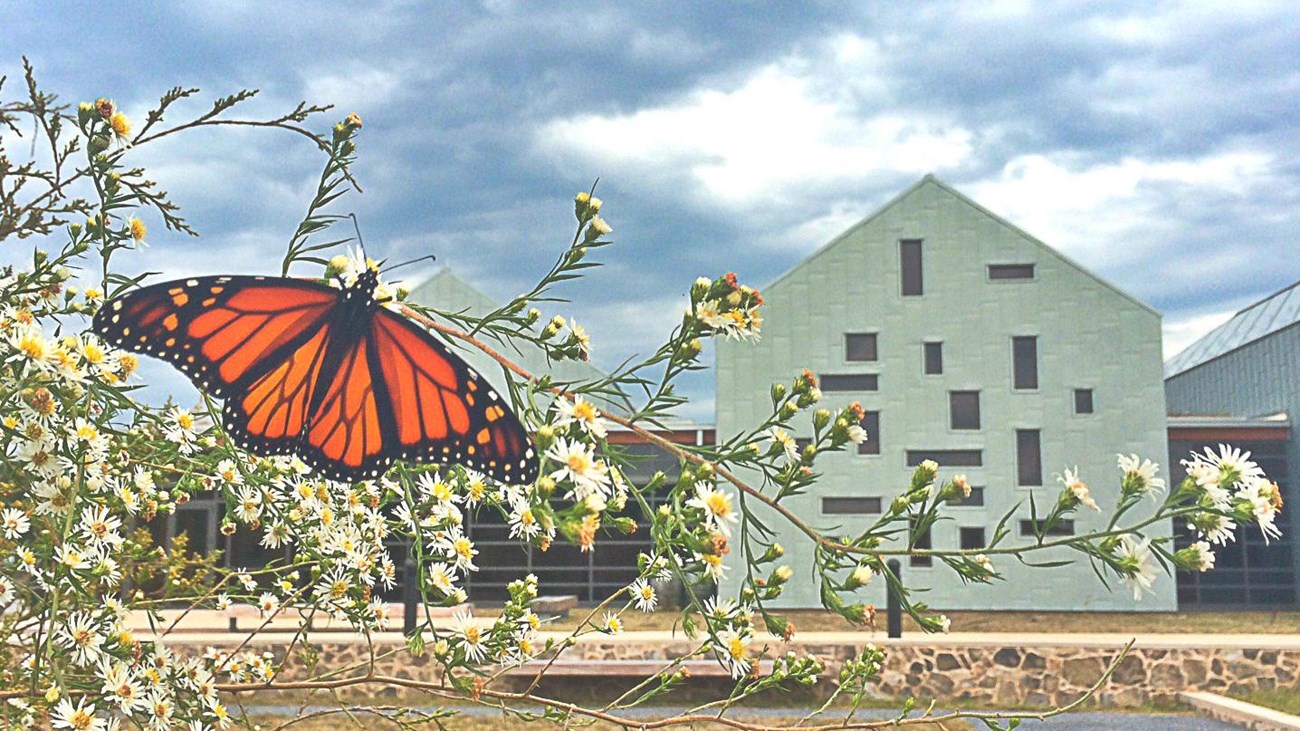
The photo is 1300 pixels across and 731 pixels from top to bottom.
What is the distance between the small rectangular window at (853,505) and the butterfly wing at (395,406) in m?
17.4

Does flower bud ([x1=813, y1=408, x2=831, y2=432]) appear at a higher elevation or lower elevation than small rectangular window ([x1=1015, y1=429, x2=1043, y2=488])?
lower

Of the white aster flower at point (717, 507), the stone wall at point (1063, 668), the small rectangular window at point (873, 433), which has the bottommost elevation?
the stone wall at point (1063, 668)

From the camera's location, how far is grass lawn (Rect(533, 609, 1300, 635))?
14.0 meters

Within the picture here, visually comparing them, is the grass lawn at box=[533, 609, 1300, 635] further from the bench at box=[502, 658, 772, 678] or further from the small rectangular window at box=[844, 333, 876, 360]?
the small rectangular window at box=[844, 333, 876, 360]

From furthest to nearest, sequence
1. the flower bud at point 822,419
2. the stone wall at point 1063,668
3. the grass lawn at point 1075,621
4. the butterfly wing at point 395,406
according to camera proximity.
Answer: the grass lawn at point 1075,621, the stone wall at point 1063,668, the flower bud at point 822,419, the butterfly wing at point 395,406

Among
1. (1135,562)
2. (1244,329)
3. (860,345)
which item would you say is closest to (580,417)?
(1135,562)

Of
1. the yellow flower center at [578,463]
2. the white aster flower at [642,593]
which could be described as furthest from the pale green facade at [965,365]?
the yellow flower center at [578,463]

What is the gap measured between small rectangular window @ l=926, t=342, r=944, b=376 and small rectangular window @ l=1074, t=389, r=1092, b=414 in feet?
7.66

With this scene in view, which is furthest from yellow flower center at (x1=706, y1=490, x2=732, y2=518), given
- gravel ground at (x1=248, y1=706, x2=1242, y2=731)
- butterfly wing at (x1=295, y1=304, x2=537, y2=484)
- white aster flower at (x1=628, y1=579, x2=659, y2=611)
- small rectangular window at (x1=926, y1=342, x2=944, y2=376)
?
small rectangular window at (x1=926, y1=342, x2=944, y2=376)

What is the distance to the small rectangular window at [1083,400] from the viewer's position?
18.8 meters

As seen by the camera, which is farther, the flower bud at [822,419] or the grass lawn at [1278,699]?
the grass lawn at [1278,699]

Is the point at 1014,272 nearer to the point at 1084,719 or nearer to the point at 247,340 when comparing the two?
the point at 1084,719

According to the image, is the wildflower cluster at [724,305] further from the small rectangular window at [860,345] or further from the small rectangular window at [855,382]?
the small rectangular window at [860,345]

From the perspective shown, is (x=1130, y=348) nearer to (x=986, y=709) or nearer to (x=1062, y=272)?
(x=1062, y=272)
